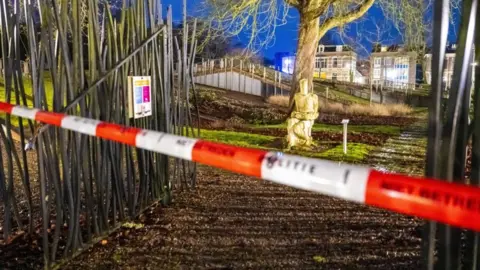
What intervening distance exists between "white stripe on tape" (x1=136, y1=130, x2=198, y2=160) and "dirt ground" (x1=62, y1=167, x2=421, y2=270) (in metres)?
1.29

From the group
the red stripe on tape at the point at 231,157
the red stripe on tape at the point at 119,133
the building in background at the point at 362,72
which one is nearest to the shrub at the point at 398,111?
the red stripe on tape at the point at 119,133

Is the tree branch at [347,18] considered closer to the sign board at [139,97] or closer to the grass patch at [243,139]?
the grass patch at [243,139]

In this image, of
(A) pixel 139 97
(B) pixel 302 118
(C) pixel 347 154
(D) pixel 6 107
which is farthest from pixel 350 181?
(B) pixel 302 118

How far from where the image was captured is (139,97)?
13.9 ft

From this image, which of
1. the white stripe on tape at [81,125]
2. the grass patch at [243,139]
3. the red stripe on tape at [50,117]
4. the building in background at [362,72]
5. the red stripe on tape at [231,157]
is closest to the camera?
the red stripe on tape at [231,157]

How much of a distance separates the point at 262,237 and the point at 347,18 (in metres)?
11.1

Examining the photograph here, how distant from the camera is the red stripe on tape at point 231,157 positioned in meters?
1.92

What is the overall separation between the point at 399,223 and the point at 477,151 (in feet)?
7.91

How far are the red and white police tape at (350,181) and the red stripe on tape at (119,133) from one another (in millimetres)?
109

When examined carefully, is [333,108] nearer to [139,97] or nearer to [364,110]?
[364,110]

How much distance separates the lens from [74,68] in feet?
11.4

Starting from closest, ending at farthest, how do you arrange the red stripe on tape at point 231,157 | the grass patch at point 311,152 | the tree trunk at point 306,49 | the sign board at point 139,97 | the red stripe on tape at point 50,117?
the red stripe on tape at point 231,157
the red stripe on tape at point 50,117
the sign board at point 139,97
the grass patch at point 311,152
the tree trunk at point 306,49

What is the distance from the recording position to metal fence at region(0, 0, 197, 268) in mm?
3371

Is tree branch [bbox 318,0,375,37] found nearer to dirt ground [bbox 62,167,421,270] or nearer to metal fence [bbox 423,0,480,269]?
dirt ground [bbox 62,167,421,270]
